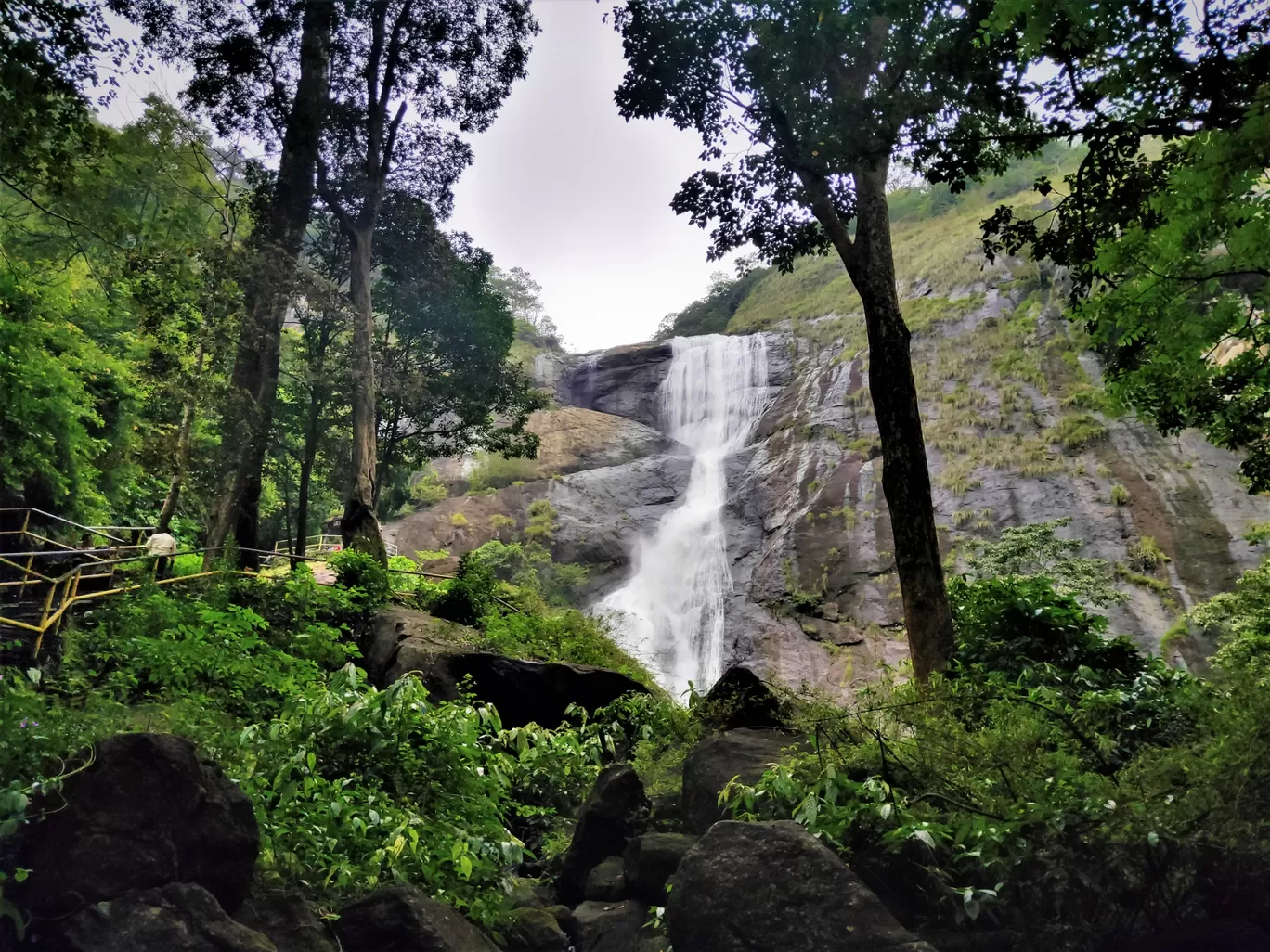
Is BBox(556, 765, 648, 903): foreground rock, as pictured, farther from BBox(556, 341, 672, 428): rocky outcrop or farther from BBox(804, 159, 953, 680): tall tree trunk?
BBox(556, 341, 672, 428): rocky outcrop

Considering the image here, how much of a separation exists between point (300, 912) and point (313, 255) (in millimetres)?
17643

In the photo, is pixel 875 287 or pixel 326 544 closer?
pixel 875 287

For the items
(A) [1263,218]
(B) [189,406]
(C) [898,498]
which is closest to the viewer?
(A) [1263,218]

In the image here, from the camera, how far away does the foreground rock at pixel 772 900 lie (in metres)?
3.38

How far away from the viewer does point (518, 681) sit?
9.36m

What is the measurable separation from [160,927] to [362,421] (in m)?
12.0

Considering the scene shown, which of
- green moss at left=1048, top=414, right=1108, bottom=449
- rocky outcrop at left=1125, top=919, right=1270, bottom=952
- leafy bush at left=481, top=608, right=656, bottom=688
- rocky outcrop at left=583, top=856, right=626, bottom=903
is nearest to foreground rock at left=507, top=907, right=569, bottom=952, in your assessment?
rocky outcrop at left=583, top=856, right=626, bottom=903

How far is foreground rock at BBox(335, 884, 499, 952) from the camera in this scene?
3709mm

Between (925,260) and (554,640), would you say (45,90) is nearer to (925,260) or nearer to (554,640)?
(554,640)

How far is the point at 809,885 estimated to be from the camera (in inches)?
140

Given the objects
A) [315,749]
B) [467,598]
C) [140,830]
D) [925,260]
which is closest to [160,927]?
[140,830]

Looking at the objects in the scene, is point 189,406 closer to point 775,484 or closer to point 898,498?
point 898,498

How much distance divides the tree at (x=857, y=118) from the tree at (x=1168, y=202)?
84cm

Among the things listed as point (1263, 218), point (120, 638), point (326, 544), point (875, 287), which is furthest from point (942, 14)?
point (326, 544)
